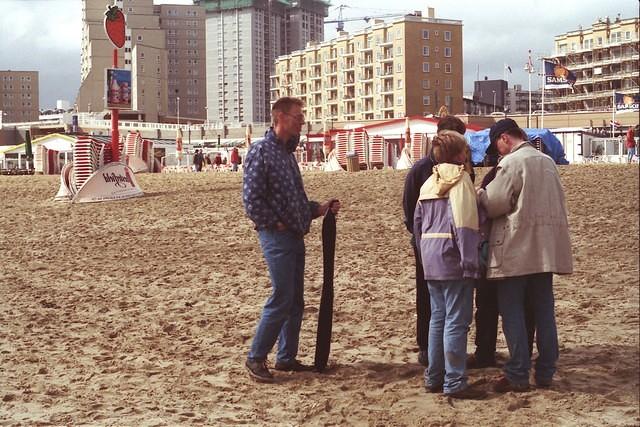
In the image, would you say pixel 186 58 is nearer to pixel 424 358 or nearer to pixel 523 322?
pixel 424 358

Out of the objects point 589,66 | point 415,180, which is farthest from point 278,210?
point 589,66

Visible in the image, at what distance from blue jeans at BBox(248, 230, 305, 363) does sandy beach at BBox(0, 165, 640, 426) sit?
0.97 feet

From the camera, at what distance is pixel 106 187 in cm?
1838

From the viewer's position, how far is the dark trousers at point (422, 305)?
5.46 meters

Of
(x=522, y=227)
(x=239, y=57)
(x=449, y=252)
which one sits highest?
(x=239, y=57)

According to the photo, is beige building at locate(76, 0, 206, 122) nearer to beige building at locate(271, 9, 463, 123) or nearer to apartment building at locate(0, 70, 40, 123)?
apartment building at locate(0, 70, 40, 123)

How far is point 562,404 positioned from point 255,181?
6.72ft

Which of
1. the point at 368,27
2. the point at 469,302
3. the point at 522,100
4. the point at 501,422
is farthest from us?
the point at 522,100

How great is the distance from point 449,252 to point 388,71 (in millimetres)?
114488

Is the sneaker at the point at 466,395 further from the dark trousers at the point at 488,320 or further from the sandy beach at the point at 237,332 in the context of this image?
the dark trousers at the point at 488,320

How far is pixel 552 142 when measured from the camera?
32062 millimetres

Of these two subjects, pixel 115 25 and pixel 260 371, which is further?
pixel 115 25

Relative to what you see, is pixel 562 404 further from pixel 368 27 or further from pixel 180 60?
pixel 180 60

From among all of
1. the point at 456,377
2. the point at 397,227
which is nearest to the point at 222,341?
the point at 456,377
